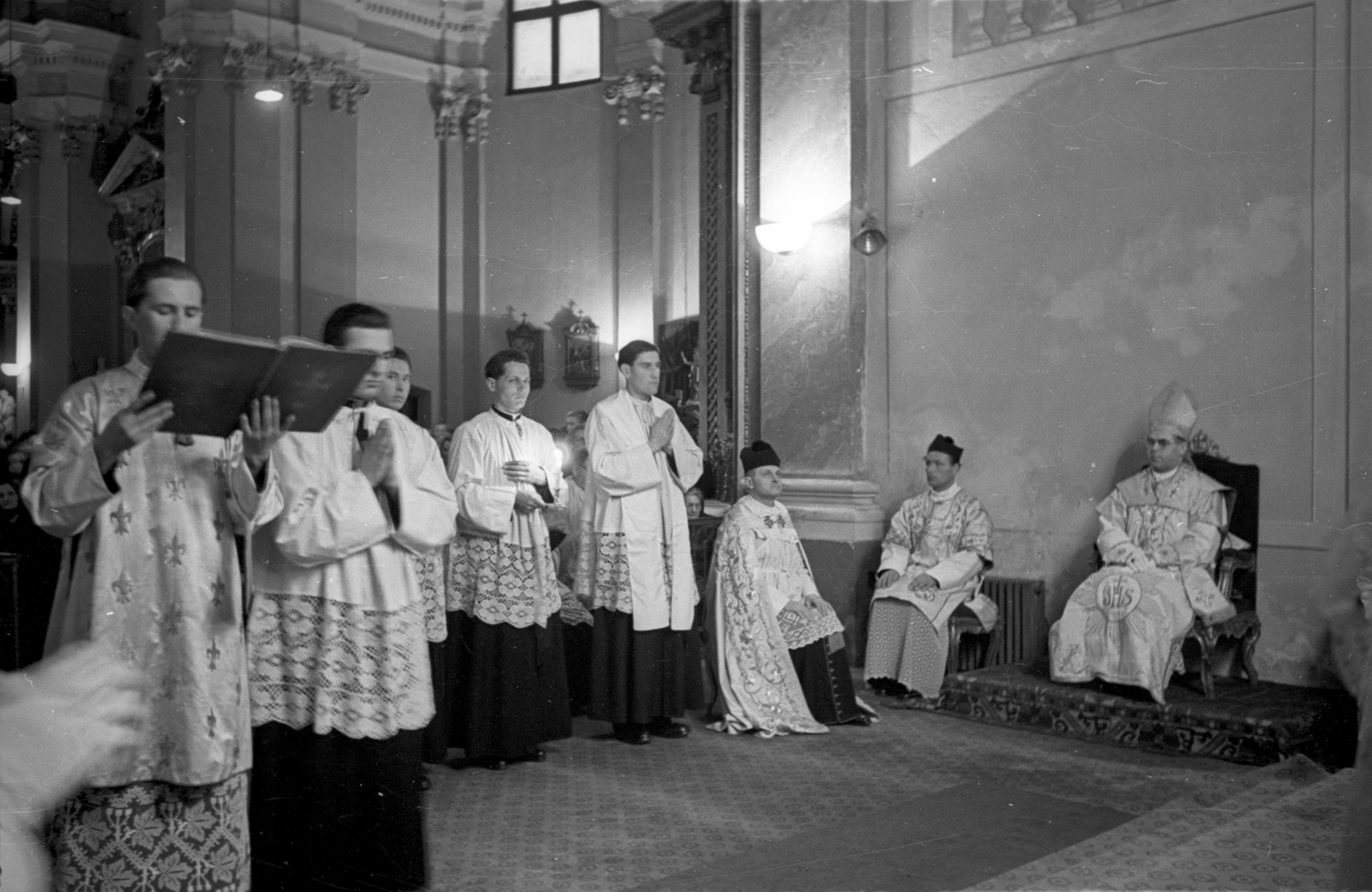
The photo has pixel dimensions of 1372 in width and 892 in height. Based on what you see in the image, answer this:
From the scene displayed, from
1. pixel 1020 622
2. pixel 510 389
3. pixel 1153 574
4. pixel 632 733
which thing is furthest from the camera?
pixel 1020 622

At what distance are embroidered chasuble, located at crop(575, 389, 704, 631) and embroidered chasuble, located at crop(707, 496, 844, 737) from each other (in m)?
0.22

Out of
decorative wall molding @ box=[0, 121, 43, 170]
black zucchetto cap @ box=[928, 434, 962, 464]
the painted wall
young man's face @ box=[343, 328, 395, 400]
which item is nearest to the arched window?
decorative wall molding @ box=[0, 121, 43, 170]

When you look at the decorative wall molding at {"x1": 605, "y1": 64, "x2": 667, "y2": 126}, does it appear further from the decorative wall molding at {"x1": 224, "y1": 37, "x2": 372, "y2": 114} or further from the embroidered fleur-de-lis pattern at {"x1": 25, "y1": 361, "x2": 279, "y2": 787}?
the embroidered fleur-de-lis pattern at {"x1": 25, "y1": 361, "x2": 279, "y2": 787}

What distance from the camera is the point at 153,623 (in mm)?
2504

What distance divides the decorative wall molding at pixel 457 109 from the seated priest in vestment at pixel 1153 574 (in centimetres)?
356

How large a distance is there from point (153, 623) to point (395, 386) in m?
1.67

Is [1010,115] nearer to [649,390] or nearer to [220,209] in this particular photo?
[649,390]

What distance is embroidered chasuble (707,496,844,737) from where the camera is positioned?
18.3 ft

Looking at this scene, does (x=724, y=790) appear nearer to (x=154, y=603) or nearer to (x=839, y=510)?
(x=154, y=603)

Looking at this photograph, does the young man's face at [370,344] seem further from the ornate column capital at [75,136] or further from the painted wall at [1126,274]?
the painted wall at [1126,274]

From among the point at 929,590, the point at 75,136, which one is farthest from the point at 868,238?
the point at 75,136

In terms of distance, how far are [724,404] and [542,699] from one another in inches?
111

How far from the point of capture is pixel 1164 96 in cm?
626

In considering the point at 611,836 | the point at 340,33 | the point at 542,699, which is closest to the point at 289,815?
the point at 611,836
